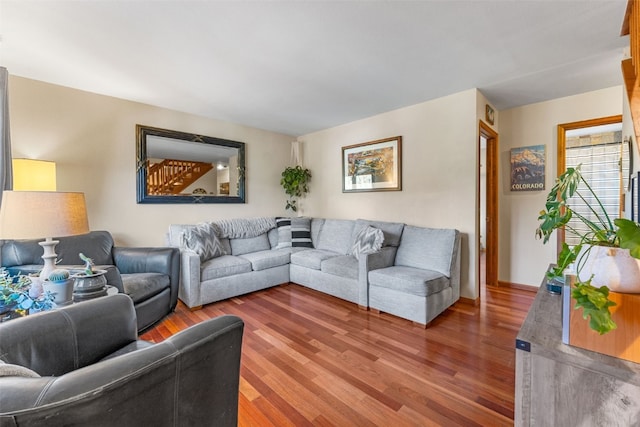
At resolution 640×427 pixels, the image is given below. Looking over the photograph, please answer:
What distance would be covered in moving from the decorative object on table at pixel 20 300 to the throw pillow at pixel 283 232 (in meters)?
2.95

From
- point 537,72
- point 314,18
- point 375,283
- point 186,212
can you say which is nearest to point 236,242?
point 186,212

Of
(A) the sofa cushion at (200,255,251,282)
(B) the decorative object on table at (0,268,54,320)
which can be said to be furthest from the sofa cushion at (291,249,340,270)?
(B) the decorative object on table at (0,268,54,320)

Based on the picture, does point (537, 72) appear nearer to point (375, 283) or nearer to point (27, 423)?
point (375, 283)

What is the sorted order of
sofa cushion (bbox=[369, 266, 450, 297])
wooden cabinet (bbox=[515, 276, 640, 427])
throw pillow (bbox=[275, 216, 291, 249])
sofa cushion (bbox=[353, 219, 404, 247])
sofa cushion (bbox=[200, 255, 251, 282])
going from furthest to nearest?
throw pillow (bbox=[275, 216, 291, 249]) < sofa cushion (bbox=[353, 219, 404, 247]) < sofa cushion (bbox=[200, 255, 251, 282]) < sofa cushion (bbox=[369, 266, 450, 297]) < wooden cabinet (bbox=[515, 276, 640, 427])

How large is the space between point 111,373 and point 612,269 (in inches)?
55.2

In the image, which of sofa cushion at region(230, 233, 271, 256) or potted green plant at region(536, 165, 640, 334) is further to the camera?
sofa cushion at region(230, 233, 271, 256)

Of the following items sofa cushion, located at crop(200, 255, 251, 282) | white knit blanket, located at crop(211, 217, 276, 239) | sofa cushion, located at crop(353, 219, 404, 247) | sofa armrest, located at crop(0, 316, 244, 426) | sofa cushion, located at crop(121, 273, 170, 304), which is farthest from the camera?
white knit blanket, located at crop(211, 217, 276, 239)

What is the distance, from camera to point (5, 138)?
2.35m

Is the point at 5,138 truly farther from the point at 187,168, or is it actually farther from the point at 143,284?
the point at 143,284

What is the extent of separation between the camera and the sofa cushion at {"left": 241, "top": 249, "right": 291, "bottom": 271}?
3.42 m

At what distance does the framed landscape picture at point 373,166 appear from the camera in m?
3.57

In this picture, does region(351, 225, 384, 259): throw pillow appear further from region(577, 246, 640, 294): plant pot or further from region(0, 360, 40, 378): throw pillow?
region(0, 360, 40, 378): throw pillow

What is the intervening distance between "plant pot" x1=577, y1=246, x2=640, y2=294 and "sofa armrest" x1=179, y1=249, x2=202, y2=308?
118 inches

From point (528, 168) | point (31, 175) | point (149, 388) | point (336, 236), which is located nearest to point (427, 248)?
point (336, 236)
